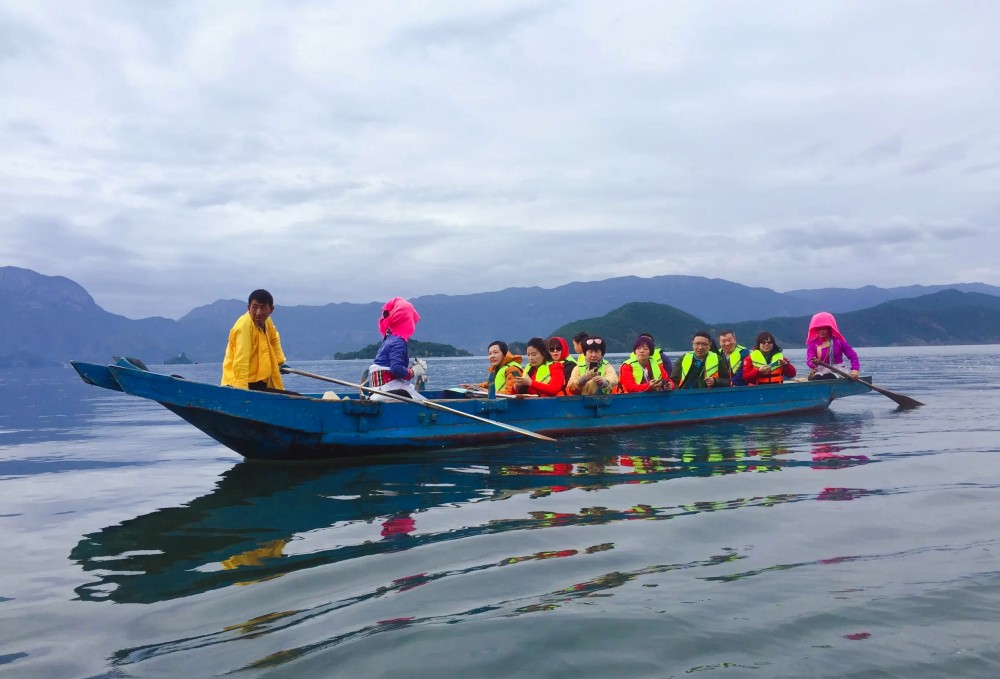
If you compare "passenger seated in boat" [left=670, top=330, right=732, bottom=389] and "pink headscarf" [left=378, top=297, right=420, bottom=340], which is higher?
"pink headscarf" [left=378, top=297, right=420, bottom=340]

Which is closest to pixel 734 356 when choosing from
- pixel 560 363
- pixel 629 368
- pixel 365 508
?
pixel 629 368

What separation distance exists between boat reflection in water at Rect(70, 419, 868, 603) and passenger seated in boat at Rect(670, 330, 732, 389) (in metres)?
2.79

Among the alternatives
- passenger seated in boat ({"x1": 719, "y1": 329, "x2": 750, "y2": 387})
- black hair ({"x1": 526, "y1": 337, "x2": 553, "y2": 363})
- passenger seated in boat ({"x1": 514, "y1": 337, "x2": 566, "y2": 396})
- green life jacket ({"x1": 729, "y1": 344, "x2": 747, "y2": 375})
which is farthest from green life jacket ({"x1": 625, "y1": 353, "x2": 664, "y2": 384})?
green life jacket ({"x1": 729, "y1": 344, "x2": 747, "y2": 375})

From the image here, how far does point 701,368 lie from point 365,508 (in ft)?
31.6

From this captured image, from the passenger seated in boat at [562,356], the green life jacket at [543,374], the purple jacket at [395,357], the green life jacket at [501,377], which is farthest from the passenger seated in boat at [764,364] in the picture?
the purple jacket at [395,357]

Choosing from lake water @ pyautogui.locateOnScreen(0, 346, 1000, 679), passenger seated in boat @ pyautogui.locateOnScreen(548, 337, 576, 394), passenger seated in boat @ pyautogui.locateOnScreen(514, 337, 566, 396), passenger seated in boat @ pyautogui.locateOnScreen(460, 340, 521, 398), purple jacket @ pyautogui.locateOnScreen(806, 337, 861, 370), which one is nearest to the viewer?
lake water @ pyautogui.locateOnScreen(0, 346, 1000, 679)

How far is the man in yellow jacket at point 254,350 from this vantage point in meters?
9.52

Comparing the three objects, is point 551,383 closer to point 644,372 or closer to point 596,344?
point 596,344

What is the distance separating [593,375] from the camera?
13.2 m

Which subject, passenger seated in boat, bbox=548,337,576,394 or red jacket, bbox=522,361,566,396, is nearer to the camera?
red jacket, bbox=522,361,566,396

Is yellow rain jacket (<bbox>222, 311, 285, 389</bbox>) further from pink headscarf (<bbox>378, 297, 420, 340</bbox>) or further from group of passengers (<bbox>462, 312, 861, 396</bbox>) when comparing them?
group of passengers (<bbox>462, 312, 861, 396</bbox>)

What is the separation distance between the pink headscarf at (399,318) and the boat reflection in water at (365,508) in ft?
6.55

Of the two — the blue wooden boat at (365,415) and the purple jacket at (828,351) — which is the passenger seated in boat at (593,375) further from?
the purple jacket at (828,351)

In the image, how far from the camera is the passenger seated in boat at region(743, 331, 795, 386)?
16375 mm
